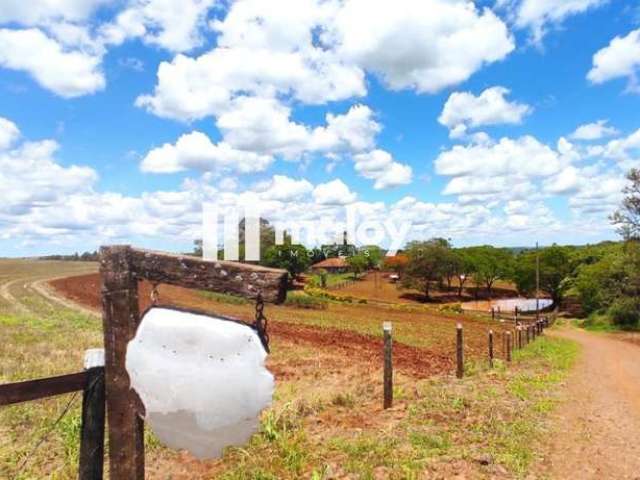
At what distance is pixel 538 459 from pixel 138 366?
18.0ft

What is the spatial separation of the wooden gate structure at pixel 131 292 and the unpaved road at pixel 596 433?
4926 millimetres

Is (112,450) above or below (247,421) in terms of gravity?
below

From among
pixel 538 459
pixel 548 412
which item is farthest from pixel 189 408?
Result: pixel 548 412

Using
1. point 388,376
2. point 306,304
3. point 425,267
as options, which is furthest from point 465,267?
point 388,376

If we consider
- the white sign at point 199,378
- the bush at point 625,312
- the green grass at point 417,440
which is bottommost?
the bush at point 625,312

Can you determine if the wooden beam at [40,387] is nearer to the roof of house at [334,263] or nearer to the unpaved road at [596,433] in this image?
the unpaved road at [596,433]

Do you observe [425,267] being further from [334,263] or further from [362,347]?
[362,347]

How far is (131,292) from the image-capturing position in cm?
272

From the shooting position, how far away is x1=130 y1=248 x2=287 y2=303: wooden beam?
95.6 inches

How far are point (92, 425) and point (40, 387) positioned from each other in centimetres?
38

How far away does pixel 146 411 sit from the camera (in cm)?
260

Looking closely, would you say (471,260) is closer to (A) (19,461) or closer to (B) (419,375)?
(B) (419,375)

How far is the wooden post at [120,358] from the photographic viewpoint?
2.71m

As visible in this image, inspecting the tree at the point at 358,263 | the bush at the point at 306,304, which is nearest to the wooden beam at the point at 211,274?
the bush at the point at 306,304
